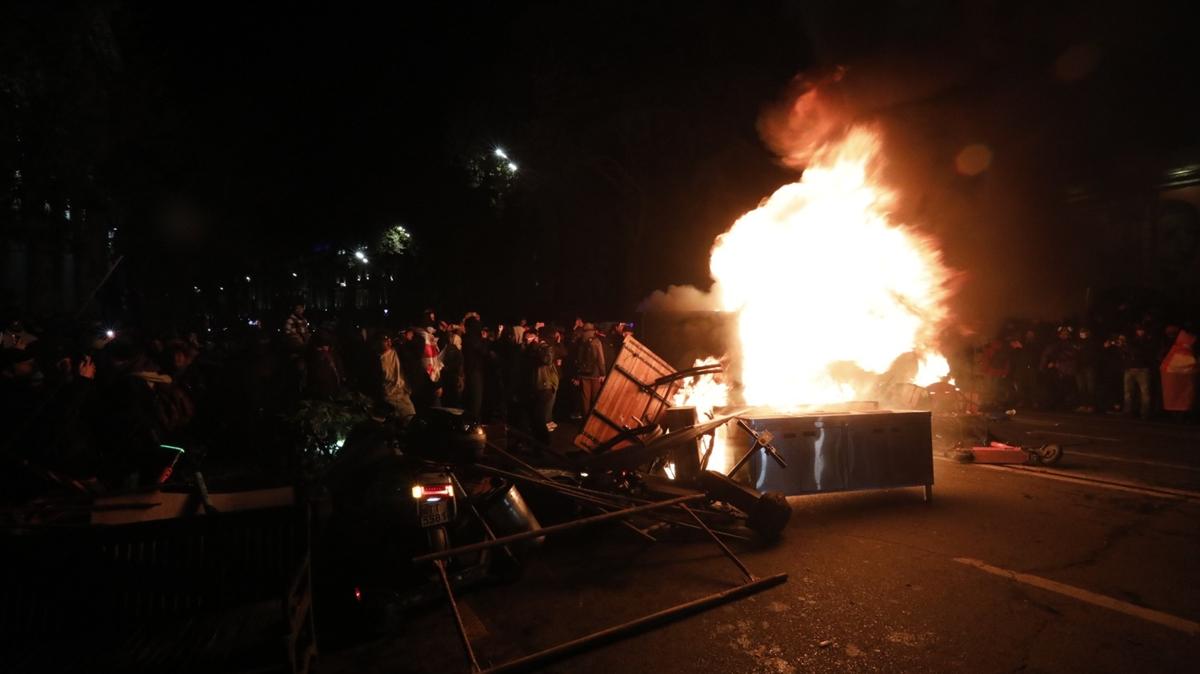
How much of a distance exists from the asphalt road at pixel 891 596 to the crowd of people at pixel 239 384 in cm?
174

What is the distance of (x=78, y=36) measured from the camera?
12.3 m

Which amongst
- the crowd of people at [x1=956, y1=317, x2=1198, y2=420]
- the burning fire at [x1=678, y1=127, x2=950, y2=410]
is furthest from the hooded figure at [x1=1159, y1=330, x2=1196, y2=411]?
→ the burning fire at [x1=678, y1=127, x2=950, y2=410]

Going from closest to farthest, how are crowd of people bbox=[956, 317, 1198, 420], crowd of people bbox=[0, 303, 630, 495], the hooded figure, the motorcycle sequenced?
1. the motorcycle
2. crowd of people bbox=[0, 303, 630, 495]
3. the hooded figure
4. crowd of people bbox=[956, 317, 1198, 420]

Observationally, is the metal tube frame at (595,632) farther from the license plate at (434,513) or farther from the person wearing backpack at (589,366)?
the person wearing backpack at (589,366)

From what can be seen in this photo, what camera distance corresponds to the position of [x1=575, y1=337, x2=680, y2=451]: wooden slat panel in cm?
746

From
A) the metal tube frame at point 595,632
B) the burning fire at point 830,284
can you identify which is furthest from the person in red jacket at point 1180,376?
the metal tube frame at point 595,632

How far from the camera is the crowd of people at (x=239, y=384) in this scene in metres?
5.77

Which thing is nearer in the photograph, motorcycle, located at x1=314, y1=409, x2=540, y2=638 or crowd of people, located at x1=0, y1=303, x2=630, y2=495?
motorcycle, located at x1=314, y1=409, x2=540, y2=638

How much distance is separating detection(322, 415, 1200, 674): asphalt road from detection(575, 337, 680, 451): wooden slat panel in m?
1.22

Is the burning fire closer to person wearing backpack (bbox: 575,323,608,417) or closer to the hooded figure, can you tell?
person wearing backpack (bbox: 575,323,608,417)

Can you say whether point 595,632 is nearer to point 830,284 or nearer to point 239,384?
point 830,284

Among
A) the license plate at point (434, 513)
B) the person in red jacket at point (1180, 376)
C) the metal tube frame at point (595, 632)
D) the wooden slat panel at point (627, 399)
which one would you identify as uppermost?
the person in red jacket at point (1180, 376)

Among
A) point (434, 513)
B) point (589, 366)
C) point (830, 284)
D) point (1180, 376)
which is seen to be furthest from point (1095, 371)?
point (434, 513)

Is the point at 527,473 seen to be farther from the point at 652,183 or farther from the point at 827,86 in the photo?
the point at 652,183
